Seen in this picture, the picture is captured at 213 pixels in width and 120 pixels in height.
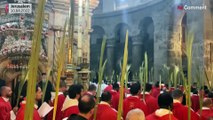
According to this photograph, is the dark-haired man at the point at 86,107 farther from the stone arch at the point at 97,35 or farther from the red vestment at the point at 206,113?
the stone arch at the point at 97,35

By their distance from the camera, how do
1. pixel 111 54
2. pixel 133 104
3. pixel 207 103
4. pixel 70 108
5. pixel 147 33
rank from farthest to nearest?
pixel 111 54, pixel 147 33, pixel 133 104, pixel 207 103, pixel 70 108

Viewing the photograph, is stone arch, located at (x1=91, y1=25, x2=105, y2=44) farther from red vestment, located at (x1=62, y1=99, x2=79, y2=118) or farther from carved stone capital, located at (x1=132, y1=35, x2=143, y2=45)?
red vestment, located at (x1=62, y1=99, x2=79, y2=118)

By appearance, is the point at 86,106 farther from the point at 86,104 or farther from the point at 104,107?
the point at 104,107

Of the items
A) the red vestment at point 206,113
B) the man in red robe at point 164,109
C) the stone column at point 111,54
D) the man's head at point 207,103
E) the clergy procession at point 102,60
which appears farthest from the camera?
the stone column at point 111,54

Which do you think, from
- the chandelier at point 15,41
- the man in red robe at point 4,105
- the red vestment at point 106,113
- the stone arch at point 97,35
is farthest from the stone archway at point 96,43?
the red vestment at point 106,113

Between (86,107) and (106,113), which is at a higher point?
(86,107)

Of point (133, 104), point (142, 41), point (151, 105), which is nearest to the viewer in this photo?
point (133, 104)

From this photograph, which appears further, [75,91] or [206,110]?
[206,110]

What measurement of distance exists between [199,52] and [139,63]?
9.15 metres

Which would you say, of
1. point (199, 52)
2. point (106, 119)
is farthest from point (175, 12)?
point (106, 119)

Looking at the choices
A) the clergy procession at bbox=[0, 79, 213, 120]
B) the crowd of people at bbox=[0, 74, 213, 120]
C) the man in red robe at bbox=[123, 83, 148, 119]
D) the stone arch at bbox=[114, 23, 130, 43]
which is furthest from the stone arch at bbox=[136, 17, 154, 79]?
the man in red robe at bbox=[123, 83, 148, 119]

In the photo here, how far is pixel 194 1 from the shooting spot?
14891 mm

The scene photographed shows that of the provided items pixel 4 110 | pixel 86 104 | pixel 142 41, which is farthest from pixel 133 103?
pixel 142 41

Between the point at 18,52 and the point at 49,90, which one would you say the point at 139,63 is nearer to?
the point at 18,52
